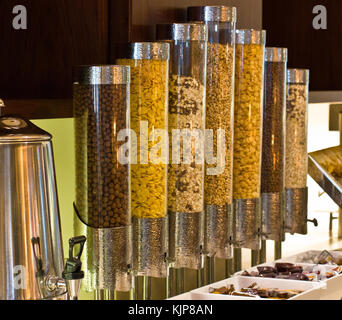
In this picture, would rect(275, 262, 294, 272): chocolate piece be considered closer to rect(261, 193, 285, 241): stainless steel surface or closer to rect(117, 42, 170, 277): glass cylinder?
rect(261, 193, 285, 241): stainless steel surface

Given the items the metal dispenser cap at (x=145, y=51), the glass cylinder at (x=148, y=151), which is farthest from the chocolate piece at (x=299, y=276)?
the metal dispenser cap at (x=145, y=51)

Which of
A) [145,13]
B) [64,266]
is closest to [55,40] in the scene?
[145,13]

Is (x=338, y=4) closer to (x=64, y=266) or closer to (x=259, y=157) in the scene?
(x=259, y=157)

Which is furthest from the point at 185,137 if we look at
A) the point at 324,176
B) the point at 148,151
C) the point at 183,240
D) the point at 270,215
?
the point at 324,176

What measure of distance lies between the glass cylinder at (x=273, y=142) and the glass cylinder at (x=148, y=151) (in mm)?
470

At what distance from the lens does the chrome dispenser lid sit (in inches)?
49.7

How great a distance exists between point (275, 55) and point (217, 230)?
1.68 feet

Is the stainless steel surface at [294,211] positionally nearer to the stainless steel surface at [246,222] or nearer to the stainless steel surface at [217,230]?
the stainless steel surface at [246,222]

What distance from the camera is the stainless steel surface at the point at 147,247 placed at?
5.41 ft


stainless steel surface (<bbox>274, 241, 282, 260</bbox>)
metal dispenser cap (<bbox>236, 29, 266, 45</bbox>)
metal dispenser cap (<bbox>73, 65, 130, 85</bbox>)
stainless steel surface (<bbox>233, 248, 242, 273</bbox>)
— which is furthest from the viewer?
stainless steel surface (<bbox>274, 241, 282, 260</bbox>)

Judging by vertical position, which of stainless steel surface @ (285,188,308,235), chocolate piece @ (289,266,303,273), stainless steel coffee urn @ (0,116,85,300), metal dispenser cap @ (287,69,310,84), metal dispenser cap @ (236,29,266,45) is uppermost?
metal dispenser cap @ (236,29,266,45)

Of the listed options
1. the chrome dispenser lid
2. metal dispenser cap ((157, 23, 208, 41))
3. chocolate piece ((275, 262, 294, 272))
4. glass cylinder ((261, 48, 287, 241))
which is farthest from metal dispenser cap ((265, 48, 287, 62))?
the chrome dispenser lid

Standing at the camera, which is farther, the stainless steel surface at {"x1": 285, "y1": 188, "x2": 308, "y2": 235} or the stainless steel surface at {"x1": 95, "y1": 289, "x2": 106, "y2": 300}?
the stainless steel surface at {"x1": 285, "y1": 188, "x2": 308, "y2": 235}

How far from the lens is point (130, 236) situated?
1574 millimetres
